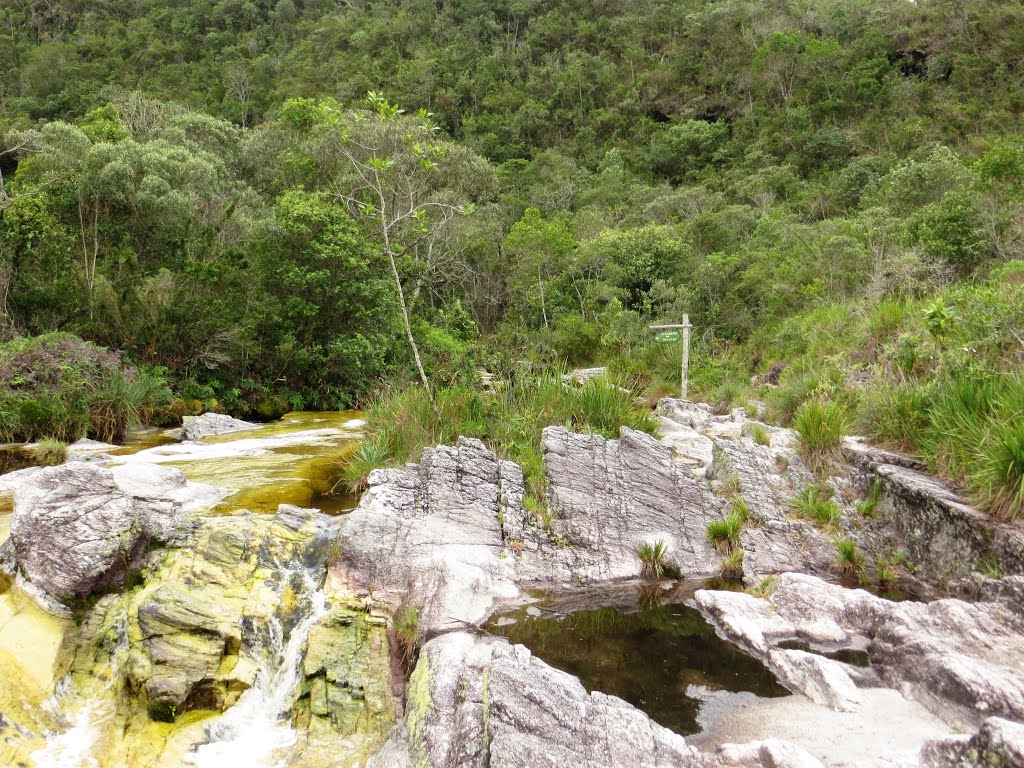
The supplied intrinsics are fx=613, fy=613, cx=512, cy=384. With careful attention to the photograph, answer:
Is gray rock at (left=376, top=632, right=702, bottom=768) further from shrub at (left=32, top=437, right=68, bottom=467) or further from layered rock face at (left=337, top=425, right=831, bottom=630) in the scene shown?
shrub at (left=32, top=437, right=68, bottom=467)

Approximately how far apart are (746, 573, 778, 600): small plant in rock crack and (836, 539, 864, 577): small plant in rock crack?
34.6 inches

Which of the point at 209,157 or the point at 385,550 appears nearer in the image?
the point at 385,550

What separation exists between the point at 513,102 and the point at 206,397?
4775 centimetres

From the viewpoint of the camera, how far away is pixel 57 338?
12156mm

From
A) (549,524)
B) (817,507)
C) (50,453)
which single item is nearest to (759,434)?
(817,507)

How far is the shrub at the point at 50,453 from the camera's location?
9.18 meters

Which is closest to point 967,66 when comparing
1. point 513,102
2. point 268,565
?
point 513,102

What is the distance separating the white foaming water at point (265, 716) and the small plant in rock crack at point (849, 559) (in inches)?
190

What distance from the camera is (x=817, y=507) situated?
21.5 ft

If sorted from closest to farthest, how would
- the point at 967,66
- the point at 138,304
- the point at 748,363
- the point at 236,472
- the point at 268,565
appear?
the point at 268,565 → the point at 236,472 → the point at 138,304 → the point at 748,363 → the point at 967,66

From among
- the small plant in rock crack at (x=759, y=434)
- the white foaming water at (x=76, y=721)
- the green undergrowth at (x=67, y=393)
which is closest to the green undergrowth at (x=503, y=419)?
the small plant in rock crack at (x=759, y=434)

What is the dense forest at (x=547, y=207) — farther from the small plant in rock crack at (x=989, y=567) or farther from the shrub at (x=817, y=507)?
the shrub at (x=817, y=507)

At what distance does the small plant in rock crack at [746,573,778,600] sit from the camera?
5359 mm

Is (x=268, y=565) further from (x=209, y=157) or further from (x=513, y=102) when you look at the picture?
(x=513, y=102)
